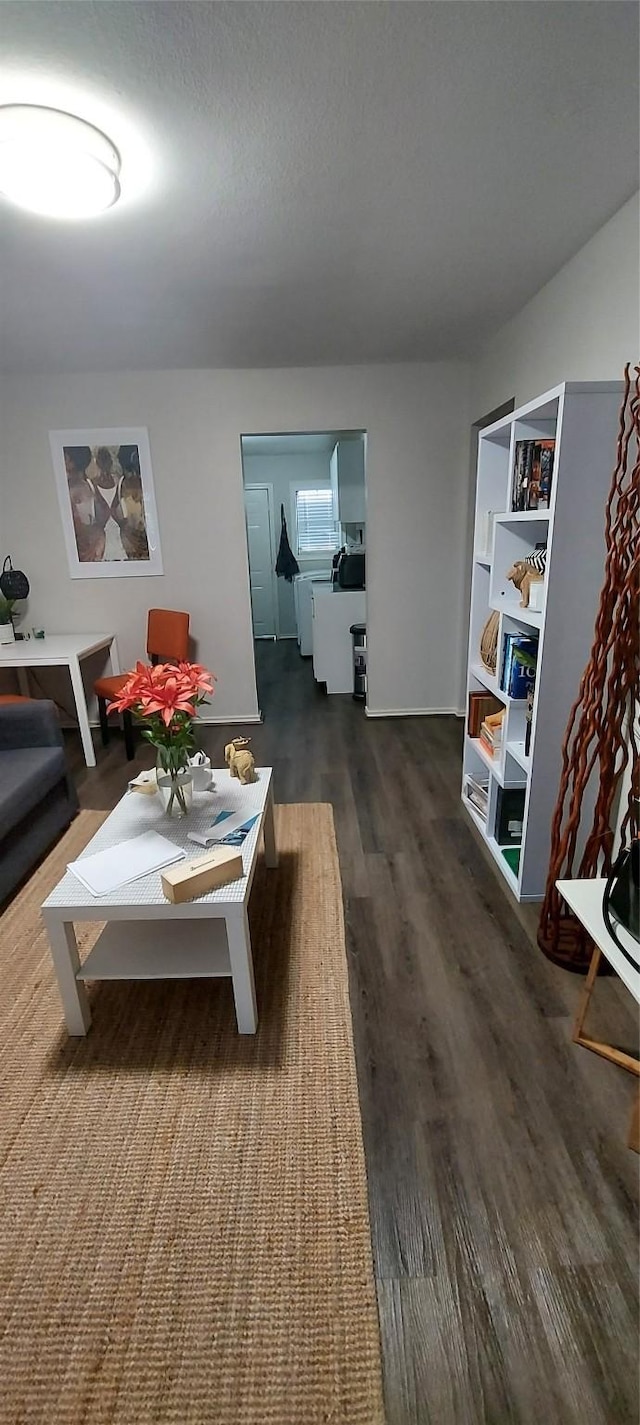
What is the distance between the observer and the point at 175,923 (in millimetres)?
1789

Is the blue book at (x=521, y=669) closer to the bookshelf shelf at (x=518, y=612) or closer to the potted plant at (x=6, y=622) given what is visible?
the bookshelf shelf at (x=518, y=612)

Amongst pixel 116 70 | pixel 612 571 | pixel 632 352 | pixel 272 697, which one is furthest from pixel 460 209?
pixel 272 697

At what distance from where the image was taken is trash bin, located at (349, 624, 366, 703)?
15.3ft

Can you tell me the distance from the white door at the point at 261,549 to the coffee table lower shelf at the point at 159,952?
5.52 m

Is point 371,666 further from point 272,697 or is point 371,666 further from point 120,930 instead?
point 120,930

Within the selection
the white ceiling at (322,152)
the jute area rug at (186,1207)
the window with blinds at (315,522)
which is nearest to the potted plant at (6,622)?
the white ceiling at (322,152)

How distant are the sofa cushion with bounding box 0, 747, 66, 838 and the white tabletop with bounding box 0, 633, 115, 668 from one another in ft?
2.97

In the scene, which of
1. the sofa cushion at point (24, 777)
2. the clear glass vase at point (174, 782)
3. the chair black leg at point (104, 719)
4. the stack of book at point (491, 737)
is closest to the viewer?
the clear glass vase at point (174, 782)

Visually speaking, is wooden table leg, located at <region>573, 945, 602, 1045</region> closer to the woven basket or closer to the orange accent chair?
the woven basket

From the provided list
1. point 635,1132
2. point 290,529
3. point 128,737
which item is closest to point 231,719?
point 128,737

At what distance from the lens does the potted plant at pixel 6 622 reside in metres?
3.78

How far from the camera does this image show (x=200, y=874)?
1.47m

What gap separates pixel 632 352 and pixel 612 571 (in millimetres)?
860

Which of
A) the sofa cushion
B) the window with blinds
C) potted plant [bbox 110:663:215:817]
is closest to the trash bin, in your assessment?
the sofa cushion
